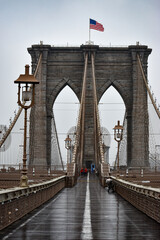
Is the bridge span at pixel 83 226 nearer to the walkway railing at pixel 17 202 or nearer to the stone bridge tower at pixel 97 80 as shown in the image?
the walkway railing at pixel 17 202

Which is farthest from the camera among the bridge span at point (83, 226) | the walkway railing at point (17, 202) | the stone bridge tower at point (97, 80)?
the stone bridge tower at point (97, 80)

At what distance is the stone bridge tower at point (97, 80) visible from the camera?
213 feet

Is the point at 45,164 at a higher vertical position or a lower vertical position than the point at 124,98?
lower

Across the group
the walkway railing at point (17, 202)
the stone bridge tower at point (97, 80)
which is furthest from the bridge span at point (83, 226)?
the stone bridge tower at point (97, 80)

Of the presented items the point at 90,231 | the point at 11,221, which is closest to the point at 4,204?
the point at 11,221

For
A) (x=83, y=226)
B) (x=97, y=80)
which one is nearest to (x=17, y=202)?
(x=83, y=226)

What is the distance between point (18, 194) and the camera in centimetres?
1098

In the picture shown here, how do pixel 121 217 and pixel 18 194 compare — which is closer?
pixel 18 194

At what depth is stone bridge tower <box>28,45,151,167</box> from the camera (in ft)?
213

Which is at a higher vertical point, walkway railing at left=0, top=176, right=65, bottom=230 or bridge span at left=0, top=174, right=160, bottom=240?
walkway railing at left=0, top=176, right=65, bottom=230

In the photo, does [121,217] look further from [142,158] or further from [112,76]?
[112,76]

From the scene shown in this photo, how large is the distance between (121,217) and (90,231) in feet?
9.61

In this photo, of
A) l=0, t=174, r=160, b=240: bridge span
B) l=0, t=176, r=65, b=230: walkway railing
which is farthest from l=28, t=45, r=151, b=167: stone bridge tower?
l=0, t=174, r=160, b=240: bridge span

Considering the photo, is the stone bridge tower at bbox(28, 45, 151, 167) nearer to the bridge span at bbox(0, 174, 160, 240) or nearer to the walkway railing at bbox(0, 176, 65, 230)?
the walkway railing at bbox(0, 176, 65, 230)
